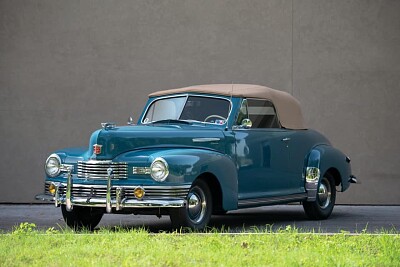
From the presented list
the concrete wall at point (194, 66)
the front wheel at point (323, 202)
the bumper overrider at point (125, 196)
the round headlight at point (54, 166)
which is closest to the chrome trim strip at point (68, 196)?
the bumper overrider at point (125, 196)

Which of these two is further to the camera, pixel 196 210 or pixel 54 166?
pixel 54 166

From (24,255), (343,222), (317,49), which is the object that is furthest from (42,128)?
(24,255)

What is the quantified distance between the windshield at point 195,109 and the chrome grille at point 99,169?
1.49 meters

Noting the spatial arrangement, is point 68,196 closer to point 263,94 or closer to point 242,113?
point 242,113

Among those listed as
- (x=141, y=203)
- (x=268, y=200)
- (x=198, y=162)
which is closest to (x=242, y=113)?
(x=268, y=200)

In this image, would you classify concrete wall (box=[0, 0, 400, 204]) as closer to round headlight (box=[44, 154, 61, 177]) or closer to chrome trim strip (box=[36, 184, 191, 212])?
round headlight (box=[44, 154, 61, 177])

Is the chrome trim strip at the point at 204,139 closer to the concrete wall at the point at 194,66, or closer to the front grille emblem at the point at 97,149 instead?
the front grille emblem at the point at 97,149

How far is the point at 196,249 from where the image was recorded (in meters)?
7.05

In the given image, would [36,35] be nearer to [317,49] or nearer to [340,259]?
[317,49]

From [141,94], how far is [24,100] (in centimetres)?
217

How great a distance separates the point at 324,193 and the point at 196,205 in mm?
3069

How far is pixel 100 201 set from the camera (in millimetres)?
8906

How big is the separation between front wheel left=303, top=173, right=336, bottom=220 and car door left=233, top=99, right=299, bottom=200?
54cm

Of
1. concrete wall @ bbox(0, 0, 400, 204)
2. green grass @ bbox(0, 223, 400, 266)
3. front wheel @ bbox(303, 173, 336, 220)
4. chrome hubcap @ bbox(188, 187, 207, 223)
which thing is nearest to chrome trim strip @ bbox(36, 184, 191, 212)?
chrome hubcap @ bbox(188, 187, 207, 223)
